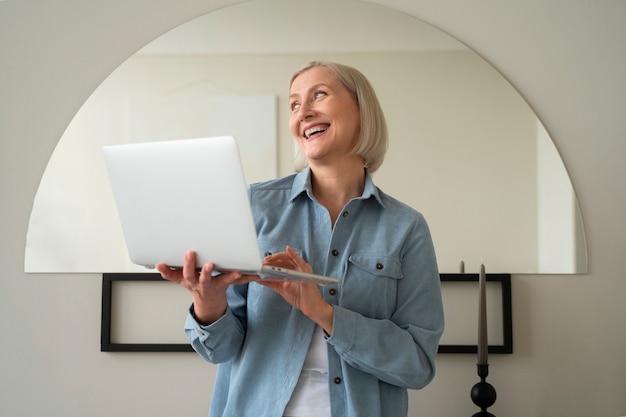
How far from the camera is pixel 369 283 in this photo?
137cm

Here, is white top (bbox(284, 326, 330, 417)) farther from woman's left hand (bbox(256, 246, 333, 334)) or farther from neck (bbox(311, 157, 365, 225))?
neck (bbox(311, 157, 365, 225))

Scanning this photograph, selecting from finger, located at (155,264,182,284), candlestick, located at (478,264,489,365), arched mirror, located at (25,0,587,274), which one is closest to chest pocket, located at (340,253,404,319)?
finger, located at (155,264,182,284)

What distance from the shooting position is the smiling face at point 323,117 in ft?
4.68

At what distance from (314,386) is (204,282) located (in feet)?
1.06

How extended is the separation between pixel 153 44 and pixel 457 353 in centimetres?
141

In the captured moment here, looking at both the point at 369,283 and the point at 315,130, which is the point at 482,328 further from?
the point at 315,130

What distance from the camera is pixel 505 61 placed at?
2.26 metres

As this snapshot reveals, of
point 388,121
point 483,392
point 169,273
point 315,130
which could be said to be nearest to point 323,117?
point 315,130

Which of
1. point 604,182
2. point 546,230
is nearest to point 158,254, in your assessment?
point 546,230

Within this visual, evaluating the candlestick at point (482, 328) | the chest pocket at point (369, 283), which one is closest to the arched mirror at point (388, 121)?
the candlestick at point (482, 328)

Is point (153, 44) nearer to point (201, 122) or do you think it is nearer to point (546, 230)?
point (201, 122)

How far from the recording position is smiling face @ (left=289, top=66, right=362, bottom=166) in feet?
4.68

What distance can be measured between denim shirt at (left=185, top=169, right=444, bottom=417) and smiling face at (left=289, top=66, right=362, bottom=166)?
0.23 feet

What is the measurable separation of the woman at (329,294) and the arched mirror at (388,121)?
723mm
